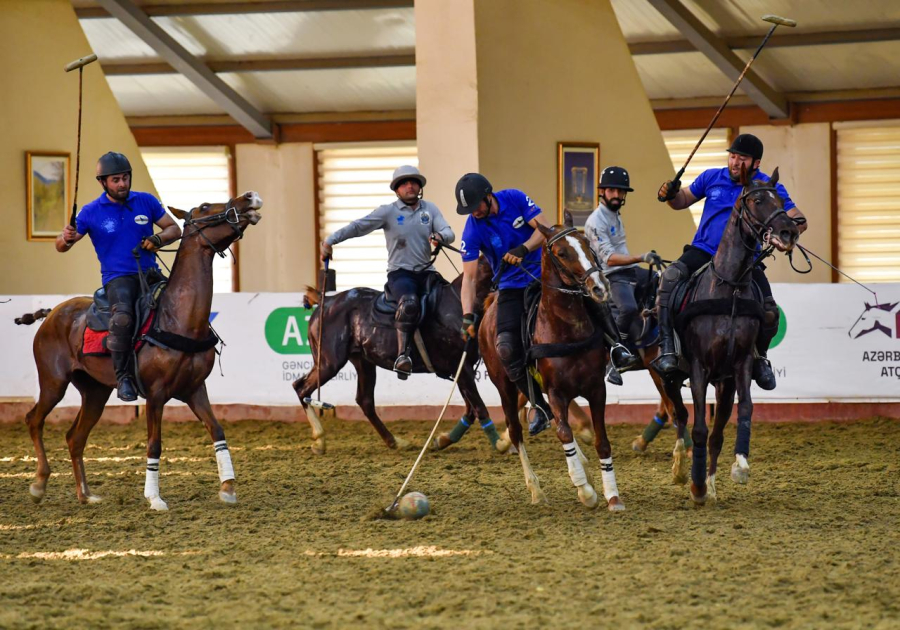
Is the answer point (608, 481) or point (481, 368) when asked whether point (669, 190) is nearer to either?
point (608, 481)

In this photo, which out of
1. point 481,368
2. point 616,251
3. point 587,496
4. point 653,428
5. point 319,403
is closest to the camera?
point 587,496

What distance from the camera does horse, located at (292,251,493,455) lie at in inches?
404

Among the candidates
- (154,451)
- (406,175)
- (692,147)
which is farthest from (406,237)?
(692,147)

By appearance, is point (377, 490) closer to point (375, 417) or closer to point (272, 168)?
point (375, 417)

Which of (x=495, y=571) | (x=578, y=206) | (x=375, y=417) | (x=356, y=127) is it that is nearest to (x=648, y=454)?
(x=375, y=417)

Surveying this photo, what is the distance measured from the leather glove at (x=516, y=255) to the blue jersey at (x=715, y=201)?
1.23 meters

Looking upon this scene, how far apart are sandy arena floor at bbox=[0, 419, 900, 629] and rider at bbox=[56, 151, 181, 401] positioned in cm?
136

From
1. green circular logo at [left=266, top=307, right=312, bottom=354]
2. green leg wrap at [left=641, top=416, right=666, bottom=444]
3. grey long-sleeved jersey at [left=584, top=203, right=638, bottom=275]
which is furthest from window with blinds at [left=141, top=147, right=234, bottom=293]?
grey long-sleeved jersey at [left=584, top=203, right=638, bottom=275]

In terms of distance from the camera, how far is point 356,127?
20484mm

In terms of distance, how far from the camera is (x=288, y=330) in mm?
12766

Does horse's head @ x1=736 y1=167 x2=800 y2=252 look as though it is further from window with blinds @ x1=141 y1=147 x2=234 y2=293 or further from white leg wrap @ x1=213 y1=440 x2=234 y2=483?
window with blinds @ x1=141 y1=147 x2=234 y2=293

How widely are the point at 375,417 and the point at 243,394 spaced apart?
7.64ft

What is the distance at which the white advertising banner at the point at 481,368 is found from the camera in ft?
38.8

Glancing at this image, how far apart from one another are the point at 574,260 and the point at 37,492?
14.1ft
